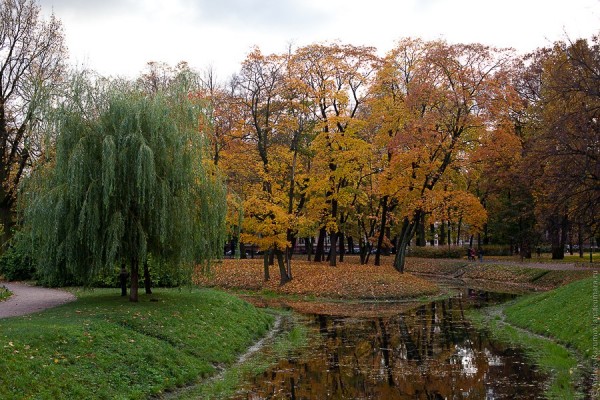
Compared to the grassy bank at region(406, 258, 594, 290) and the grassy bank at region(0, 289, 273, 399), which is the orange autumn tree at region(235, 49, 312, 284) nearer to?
the grassy bank at region(0, 289, 273, 399)

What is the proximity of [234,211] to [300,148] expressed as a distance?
9.53 meters

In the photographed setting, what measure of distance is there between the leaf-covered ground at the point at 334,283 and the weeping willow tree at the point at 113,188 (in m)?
11.3

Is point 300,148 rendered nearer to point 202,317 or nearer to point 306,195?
point 306,195

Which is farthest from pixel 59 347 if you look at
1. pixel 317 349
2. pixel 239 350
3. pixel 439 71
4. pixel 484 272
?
pixel 484 272

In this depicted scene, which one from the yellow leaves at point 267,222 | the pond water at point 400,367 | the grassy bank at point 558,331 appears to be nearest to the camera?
the pond water at point 400,367

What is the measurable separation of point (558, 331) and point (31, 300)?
1860cm

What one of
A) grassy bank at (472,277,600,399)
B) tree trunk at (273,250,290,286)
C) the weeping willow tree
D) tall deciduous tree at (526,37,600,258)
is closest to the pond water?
grassy bank at (472,277,600,399)

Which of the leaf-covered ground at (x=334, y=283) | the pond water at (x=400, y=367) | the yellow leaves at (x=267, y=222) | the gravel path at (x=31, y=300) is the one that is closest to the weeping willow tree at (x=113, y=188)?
the gravel path at (x=31, y=300)

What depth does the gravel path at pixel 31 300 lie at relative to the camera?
1705 centimetres

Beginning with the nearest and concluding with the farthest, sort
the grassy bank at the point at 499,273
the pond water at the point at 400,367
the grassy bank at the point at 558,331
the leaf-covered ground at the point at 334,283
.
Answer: the pond water at the point at 400,367
the grassy bank at the point at 558,331
the leaf-covered ground at the point at 334,283
the grassy bank at the point at 499,273

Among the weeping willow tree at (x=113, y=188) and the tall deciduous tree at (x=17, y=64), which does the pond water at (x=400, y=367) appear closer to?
the weeping willow tree at (x=113, y=188)

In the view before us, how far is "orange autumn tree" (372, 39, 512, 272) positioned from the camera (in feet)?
107

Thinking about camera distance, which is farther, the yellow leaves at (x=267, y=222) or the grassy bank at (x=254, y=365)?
the yellow leaves at (x=267, y=222)

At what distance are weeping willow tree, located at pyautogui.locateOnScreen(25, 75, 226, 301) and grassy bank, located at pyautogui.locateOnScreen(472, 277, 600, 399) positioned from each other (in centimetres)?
1115
